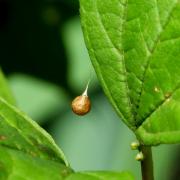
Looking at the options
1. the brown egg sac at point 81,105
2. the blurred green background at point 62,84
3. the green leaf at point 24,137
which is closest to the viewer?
the green leaf at point 24,137

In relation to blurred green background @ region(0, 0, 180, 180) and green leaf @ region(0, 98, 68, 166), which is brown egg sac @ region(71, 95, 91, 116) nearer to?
green leaf @ region(0, 98, 68, 166)

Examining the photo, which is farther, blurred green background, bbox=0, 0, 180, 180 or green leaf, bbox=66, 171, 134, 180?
blurred green background, bbox=0, 0, 180, 180

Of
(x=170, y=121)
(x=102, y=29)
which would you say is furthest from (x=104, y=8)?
(x=170, y=121)

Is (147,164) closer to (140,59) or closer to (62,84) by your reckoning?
(140,59)

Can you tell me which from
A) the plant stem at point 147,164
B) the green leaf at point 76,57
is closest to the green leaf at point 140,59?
the plant stem at point 147,164

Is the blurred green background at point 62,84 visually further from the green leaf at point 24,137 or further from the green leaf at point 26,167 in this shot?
the green leaf at point 26,167

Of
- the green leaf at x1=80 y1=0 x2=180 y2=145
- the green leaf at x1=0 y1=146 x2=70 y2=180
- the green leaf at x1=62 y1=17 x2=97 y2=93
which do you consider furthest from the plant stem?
the green leaf at x1=62 y1=17 x2=97 y2=93
